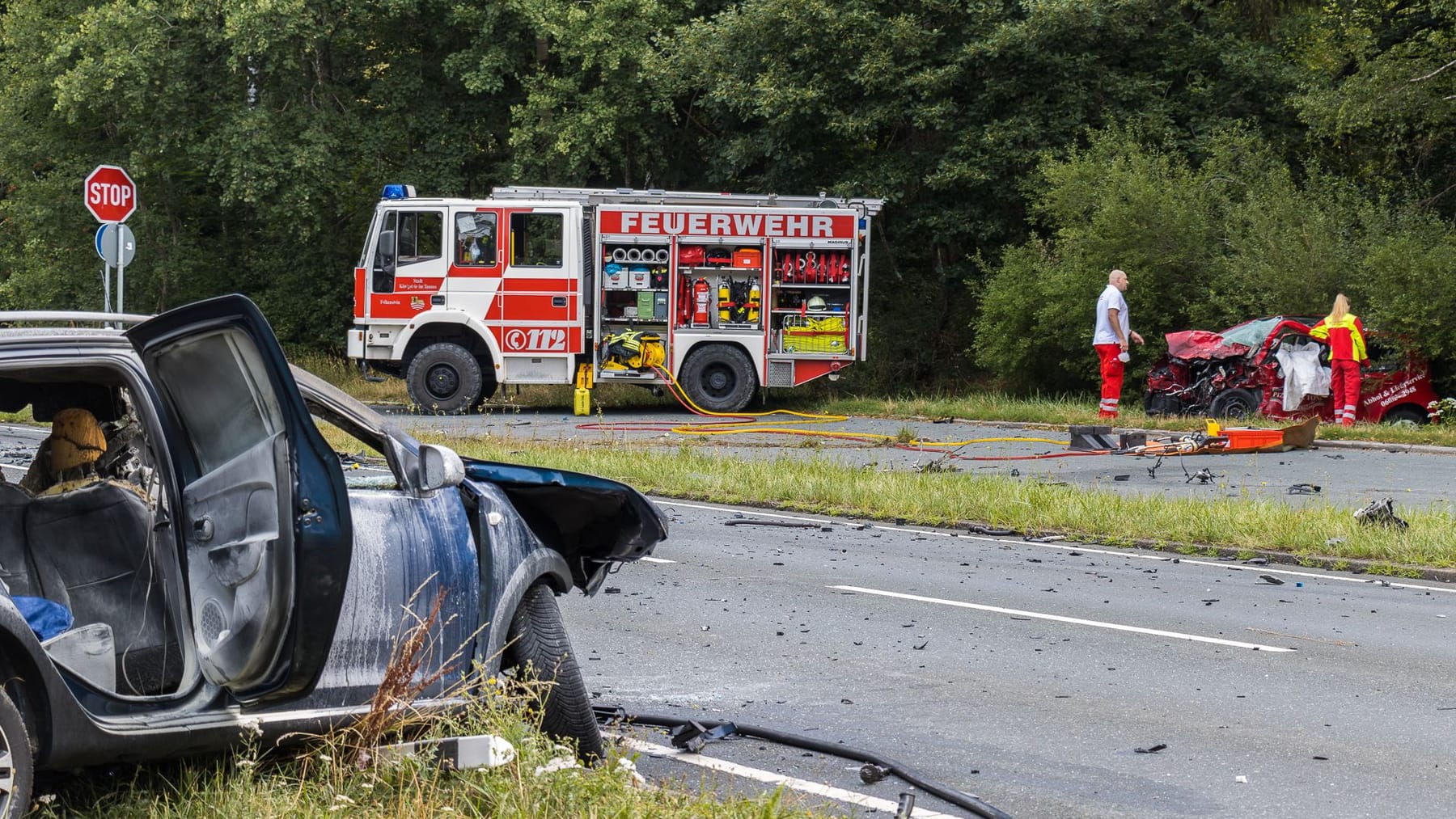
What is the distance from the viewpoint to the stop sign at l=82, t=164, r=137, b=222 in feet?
66.9

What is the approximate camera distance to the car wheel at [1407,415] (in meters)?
20.9

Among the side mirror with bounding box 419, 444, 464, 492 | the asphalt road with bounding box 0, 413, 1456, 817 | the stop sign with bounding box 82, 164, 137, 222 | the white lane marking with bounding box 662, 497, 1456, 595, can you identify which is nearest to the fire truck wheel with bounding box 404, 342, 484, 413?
the stop sign with bounding box 82, 164, 137, 222

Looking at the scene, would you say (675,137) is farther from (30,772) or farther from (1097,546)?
(30,772)

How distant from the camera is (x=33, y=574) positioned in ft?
17.3

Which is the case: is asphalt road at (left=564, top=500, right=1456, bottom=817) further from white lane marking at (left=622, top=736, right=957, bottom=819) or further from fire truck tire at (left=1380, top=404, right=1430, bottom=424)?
fire truck tire at (left=1380, top=404, right=1430, bottom=424)

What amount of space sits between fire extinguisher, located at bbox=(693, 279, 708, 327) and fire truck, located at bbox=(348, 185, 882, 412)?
27 mm

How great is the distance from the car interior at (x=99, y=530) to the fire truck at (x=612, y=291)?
1722 cm

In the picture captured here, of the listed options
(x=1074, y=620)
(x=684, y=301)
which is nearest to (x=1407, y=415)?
(x=684, y=301)

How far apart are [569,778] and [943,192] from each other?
24.2m

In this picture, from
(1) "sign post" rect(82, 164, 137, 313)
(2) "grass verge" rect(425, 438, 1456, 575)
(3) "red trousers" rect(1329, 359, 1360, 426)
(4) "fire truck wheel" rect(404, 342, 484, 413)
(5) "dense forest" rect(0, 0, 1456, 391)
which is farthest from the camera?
(5) "dense forest" rect(0, 0, 1456, 391)

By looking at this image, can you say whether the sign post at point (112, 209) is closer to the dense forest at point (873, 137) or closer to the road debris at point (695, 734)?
the dense forest at point (873, 137)

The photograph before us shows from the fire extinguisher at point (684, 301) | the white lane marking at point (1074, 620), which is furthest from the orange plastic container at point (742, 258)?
the white lane marking at point (1074, 620)

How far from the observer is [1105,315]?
66.4 ft

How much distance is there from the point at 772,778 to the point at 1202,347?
680 inches
